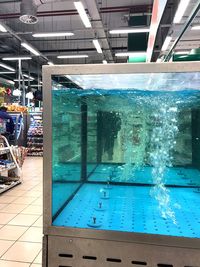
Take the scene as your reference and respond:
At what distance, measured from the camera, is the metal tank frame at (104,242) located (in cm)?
117

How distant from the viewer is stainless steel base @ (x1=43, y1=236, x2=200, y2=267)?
1.17 m

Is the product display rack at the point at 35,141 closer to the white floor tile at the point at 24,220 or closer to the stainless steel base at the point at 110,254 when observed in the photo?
the white floor tile at the point at 24,220

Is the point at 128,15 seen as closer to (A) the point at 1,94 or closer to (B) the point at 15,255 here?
(A) the point at 1,94

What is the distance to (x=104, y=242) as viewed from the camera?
1.23m

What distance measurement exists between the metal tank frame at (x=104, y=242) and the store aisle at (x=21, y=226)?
6.17 feet

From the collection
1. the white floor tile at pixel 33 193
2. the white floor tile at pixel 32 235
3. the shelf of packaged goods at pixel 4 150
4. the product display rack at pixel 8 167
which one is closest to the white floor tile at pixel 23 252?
the white floor tile at pixel 32 235

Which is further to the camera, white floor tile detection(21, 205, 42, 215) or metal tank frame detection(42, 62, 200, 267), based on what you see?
white floor tile detection(21, 205, 42, 215)

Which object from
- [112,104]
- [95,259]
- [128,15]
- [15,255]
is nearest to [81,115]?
[112,104]

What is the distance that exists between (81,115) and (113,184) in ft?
1.78

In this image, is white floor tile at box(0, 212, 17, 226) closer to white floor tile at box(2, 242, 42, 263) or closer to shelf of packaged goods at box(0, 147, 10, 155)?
white floor tile at box(2, 242, 42, 263)

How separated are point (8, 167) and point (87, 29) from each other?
15.1 feet

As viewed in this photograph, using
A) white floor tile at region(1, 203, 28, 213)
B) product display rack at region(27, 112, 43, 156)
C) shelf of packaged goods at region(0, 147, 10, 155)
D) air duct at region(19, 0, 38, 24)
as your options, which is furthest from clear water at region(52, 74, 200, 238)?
product display rack at region(27, 112, 43, 156)

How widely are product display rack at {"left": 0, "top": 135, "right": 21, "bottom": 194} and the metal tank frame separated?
4.87 m

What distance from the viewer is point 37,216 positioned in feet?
14.2
